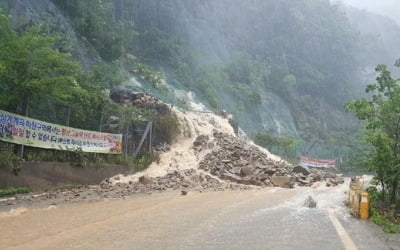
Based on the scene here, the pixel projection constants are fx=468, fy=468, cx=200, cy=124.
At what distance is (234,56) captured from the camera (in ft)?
213

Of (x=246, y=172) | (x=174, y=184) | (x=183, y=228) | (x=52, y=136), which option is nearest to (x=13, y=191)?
(x=52, y=136)

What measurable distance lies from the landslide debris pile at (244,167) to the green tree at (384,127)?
10.7 metres

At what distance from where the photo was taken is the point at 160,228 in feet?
28.5

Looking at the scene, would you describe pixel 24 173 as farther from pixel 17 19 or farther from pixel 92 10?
pixel 92 10

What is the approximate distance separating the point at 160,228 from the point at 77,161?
10.1 meters

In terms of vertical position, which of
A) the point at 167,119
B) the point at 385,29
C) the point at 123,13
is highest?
the point at 385,29

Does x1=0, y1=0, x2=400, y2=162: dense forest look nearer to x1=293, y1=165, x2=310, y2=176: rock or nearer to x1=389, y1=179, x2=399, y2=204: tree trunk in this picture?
x1=389, y1=179, x2=399, y2=204: tree trunk

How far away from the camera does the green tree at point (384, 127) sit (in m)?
11.3

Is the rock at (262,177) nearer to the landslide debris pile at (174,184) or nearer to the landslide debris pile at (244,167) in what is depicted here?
the landslide debris pile at (244,167)

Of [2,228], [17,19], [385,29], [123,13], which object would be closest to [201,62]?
[123,13]

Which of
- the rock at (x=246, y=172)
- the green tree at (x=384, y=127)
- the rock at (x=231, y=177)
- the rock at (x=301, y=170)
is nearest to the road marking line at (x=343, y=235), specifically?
the green tree at (x=384, y=127)

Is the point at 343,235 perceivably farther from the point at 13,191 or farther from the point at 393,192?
the point at 13,191

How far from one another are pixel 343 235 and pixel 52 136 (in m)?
11.9

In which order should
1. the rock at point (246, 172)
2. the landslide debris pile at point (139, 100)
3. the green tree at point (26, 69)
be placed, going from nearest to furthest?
the green tree at point (26, 69) → the rock at point (246, 172) → the landslide debris pile at point (139, 100)
